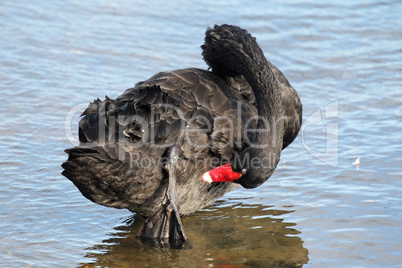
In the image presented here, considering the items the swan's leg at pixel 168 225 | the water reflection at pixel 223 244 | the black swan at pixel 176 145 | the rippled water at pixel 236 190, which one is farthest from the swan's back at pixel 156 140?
the rippled water at pixel 236 190

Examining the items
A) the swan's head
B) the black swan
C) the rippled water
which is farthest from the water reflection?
the swan's head

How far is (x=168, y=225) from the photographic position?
16.8 feet

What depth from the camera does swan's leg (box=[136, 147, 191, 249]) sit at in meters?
5.05

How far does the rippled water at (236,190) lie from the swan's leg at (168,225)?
102mm

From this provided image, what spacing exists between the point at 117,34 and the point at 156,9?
4.54ft

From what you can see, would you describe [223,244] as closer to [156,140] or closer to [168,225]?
[168,225]

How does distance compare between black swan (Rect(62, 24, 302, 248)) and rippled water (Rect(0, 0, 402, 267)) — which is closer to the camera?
black swan (Rect(62, 24, 302, 248))

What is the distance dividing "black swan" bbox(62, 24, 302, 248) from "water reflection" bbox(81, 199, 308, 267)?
0.57 ft

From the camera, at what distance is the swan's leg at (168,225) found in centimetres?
505

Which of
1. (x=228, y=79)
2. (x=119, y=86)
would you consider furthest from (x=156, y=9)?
(x=228, y=79)

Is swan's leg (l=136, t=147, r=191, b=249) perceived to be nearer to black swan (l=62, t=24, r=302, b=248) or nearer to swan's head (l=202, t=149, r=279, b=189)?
black swan (l=62, t=24, r=302, b=248)

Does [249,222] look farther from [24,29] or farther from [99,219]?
[24,29]

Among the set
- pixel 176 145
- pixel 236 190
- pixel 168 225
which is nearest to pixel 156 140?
pixel 176 145

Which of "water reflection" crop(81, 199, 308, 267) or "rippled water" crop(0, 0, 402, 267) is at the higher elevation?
"rippled water" crop(0, 0, 402, 267)
